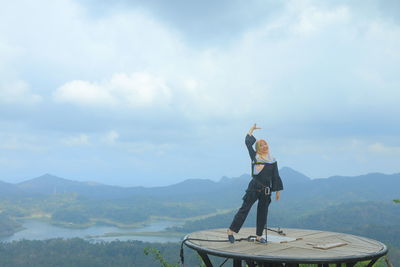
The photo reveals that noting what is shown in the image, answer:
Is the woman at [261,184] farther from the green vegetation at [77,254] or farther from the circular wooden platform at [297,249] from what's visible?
the green vegetation at [77,254]

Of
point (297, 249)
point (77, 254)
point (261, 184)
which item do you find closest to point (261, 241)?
point (297, 249)

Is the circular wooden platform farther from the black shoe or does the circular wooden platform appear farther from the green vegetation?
the green vegetation

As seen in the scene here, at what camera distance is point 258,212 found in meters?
8.41

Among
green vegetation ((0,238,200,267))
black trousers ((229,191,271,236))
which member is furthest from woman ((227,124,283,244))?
green vegetation ((0,238,200,267))

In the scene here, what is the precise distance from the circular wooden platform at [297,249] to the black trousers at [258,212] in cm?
36

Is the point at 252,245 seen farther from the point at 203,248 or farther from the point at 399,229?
the point at 399,229

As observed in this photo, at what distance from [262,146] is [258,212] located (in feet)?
4.76

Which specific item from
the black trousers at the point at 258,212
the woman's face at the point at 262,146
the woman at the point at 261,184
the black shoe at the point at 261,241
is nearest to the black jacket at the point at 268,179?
the woman at the point at 261,184

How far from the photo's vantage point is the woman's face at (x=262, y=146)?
336 inches

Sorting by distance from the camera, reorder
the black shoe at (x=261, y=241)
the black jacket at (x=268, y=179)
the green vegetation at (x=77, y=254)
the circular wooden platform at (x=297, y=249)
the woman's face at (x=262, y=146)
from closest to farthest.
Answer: the circular wooden platform at (x=297, y=249), the black shoe at (x=261, y=241), the black jacket at (x=268, y=179), the woman's face at (x=262, y=146), the green vegetation at (x=77, y=254)

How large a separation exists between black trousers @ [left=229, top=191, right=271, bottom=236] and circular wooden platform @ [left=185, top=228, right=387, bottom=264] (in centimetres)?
36

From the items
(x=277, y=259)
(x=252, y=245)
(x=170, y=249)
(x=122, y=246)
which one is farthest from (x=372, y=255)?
(x=122, y=246)

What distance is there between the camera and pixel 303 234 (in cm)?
918

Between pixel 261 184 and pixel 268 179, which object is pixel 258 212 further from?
pixel 268 179
